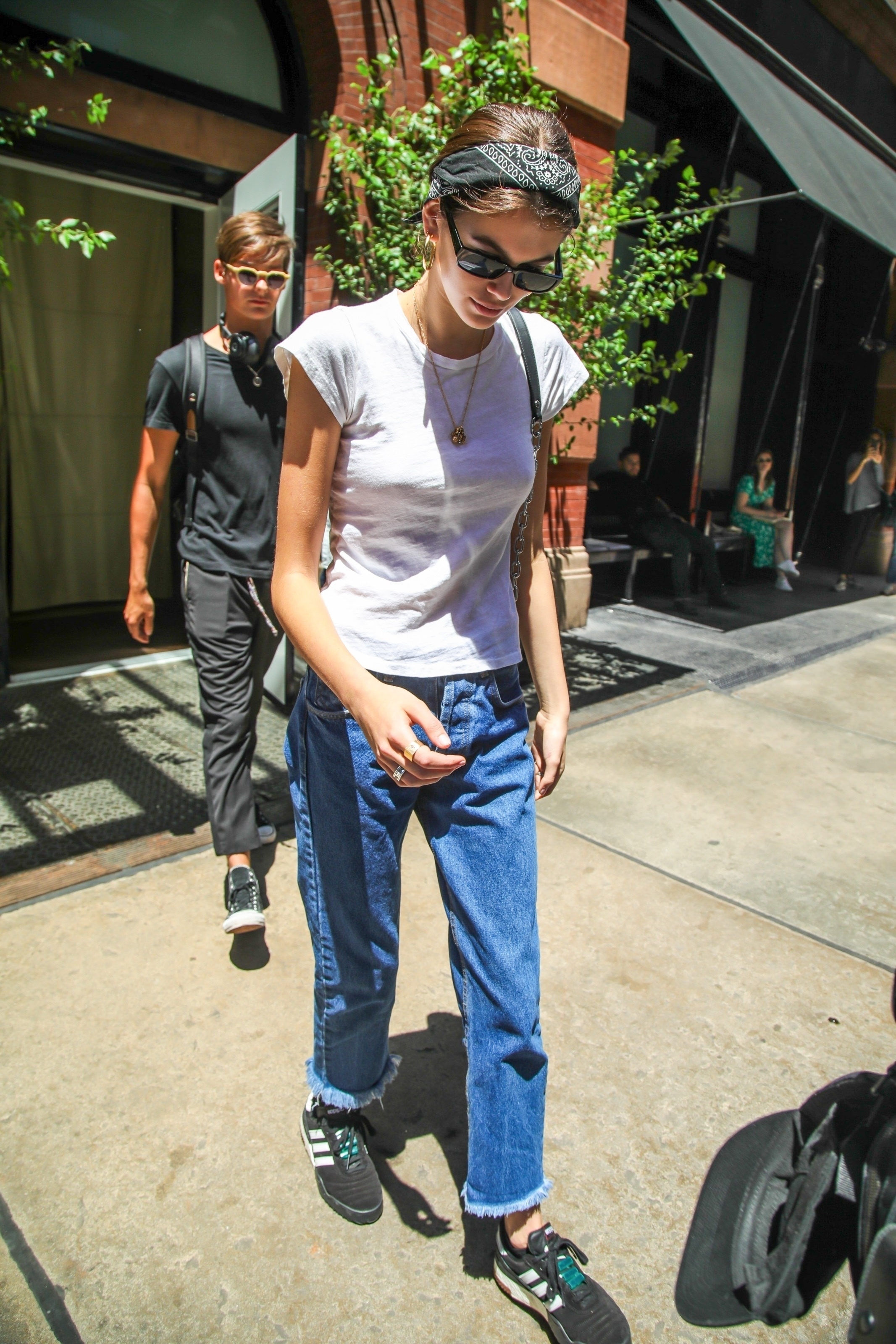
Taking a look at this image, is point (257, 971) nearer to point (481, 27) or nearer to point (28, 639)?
point (28, 639)

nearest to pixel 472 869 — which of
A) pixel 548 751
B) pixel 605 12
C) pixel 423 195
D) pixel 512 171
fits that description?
pixel 548 751

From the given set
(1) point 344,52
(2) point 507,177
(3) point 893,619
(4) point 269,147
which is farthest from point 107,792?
(3) point 893,619

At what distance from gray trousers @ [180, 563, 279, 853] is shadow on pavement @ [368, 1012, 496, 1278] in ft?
2.93

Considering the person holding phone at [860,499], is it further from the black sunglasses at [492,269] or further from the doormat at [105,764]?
the black sunglasses at [492,269]

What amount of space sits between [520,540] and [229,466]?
153 cm

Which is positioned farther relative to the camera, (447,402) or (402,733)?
(447,402)

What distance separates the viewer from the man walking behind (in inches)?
116

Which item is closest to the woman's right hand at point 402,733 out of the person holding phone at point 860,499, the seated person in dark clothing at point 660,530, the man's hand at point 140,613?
the man's hand at point 140,613

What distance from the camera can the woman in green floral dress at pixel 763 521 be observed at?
9961 millimetres

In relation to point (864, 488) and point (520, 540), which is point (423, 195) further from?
point (864, 488)

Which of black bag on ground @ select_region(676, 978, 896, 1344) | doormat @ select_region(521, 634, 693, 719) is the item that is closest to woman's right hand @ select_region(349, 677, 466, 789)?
black bag on ground @ select_region(676, 978, 896, 1344)

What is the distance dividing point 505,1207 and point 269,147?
529 cm

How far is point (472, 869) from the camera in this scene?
169 cm

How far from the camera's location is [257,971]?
2.75 meters
